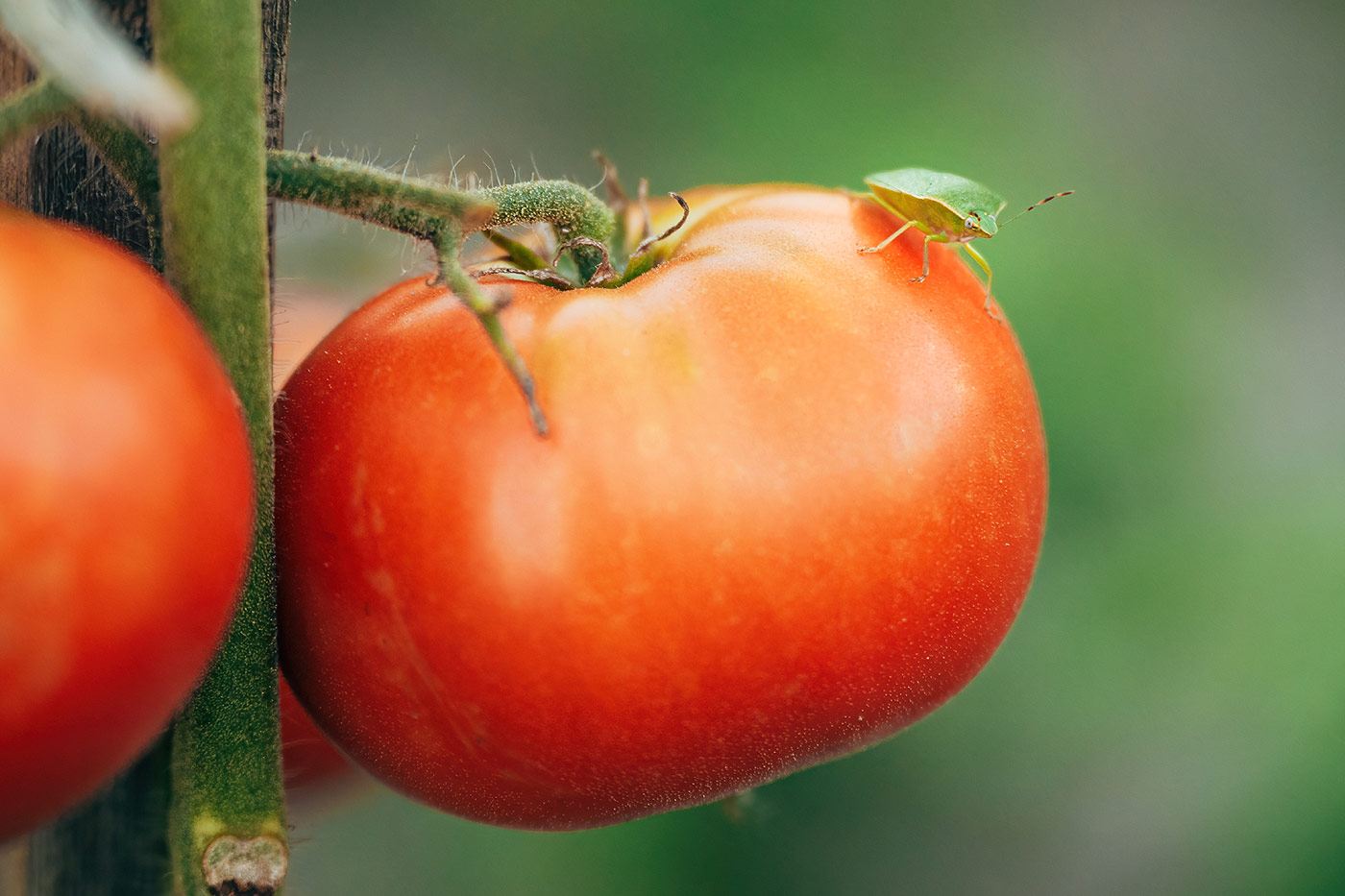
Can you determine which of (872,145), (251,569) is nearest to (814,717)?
(251,569)

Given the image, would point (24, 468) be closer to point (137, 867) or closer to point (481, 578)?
point (481, 578)

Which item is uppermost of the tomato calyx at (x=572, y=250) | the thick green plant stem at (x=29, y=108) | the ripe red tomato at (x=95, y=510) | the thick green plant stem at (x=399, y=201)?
the tomato calyx at (x=572, y=250)

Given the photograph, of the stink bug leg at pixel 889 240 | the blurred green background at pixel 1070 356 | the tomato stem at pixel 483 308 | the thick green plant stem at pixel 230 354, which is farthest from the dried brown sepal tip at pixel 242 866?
the blurred green background at pixel 1070 356

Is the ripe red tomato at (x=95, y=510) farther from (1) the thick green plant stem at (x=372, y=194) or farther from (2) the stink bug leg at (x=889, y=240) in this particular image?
(2) the stink bug leg at (x=889, y=240)

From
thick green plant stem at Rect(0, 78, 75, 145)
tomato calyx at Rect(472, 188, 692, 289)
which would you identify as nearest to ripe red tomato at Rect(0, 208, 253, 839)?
thick green plant stem at Rect(0, 78, 75, 145)

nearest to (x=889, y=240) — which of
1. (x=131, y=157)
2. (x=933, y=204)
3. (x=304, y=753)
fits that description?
(x=933, y=204)

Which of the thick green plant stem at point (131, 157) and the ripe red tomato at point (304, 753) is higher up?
the thick green plant stem at point (131, 157)

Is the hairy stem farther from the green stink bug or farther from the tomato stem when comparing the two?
the green stink bug
